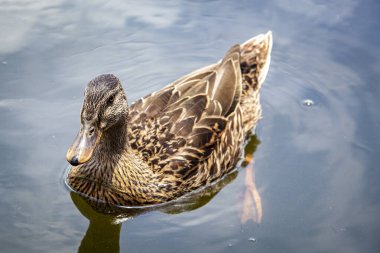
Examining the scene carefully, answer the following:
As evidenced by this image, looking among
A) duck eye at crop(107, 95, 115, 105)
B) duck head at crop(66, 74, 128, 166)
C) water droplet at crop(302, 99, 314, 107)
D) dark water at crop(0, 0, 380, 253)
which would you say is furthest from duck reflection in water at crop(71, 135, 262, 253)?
water droplet at crop(302, 99, 314, 107)

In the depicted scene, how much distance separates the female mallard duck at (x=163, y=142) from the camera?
6887 millimetres

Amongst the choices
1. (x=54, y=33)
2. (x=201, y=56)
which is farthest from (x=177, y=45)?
(x=54, y=33)

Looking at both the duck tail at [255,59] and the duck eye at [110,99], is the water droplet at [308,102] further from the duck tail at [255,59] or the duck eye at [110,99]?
the duck eye at [110,99]

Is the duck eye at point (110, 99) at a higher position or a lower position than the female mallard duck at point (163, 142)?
higher

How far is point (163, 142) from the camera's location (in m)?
7.06

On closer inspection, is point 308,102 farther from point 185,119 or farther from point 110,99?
point 110,99

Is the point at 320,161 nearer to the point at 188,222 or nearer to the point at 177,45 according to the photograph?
the point at 188,222

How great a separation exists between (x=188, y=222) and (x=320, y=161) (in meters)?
1.73

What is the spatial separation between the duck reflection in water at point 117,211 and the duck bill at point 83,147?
935 millimetres

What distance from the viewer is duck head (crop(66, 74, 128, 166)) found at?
6184mm

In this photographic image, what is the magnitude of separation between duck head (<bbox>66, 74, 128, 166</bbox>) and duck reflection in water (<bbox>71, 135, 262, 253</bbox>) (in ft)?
2.99

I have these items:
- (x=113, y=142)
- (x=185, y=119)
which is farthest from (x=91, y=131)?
(x=185, y=119)

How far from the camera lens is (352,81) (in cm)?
869

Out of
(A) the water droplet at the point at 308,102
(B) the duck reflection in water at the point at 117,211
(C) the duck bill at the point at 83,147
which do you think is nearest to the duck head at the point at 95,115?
(C) the duck bill at the point at 83,147
